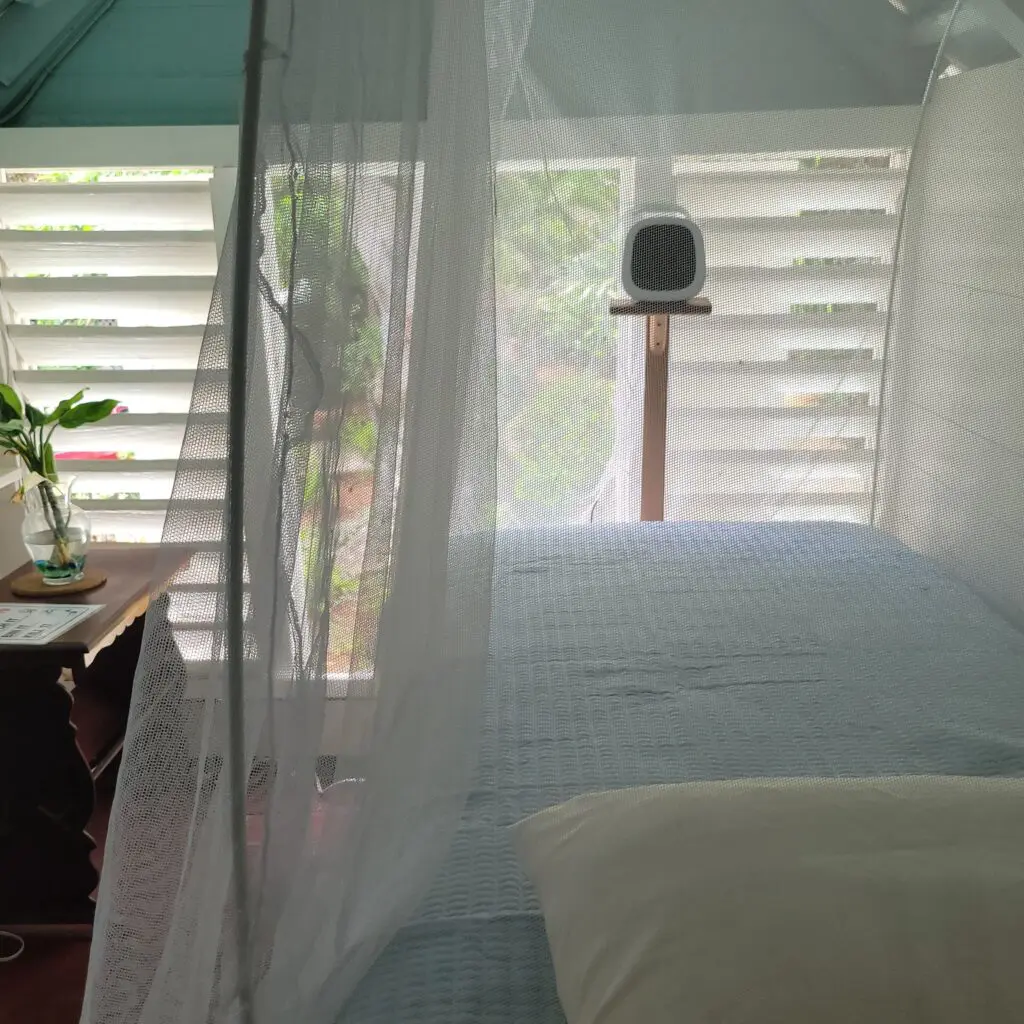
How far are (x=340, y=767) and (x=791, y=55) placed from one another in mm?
1466

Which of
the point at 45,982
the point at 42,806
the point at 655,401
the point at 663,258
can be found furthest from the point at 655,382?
the point at 45,982

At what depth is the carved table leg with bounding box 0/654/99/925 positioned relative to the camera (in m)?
1.90

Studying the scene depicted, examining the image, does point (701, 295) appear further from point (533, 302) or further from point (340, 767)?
point (340, 767)

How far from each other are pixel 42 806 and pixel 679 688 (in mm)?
1223

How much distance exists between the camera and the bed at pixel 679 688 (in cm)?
104

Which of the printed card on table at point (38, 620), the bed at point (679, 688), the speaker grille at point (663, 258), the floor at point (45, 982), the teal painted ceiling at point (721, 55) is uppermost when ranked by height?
the teal painted ceiling at point (721, 55)

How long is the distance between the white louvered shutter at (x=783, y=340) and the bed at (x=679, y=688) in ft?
0.36

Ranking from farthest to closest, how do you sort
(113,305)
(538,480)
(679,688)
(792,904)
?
(113,305)
(538,480)
(679,688)
(792,904)

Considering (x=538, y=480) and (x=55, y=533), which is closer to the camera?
(x=538, y=480)

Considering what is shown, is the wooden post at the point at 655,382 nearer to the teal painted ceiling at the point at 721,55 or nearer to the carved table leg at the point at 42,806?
the teal painted ceiling at the point at 721,55

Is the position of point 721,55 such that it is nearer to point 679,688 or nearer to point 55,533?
point 679,688

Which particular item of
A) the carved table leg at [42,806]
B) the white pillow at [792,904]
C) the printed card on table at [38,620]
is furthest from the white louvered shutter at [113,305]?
the white pillow at [792,904]

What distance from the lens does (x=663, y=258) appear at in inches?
73.7

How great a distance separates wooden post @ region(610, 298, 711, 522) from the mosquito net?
32mm
